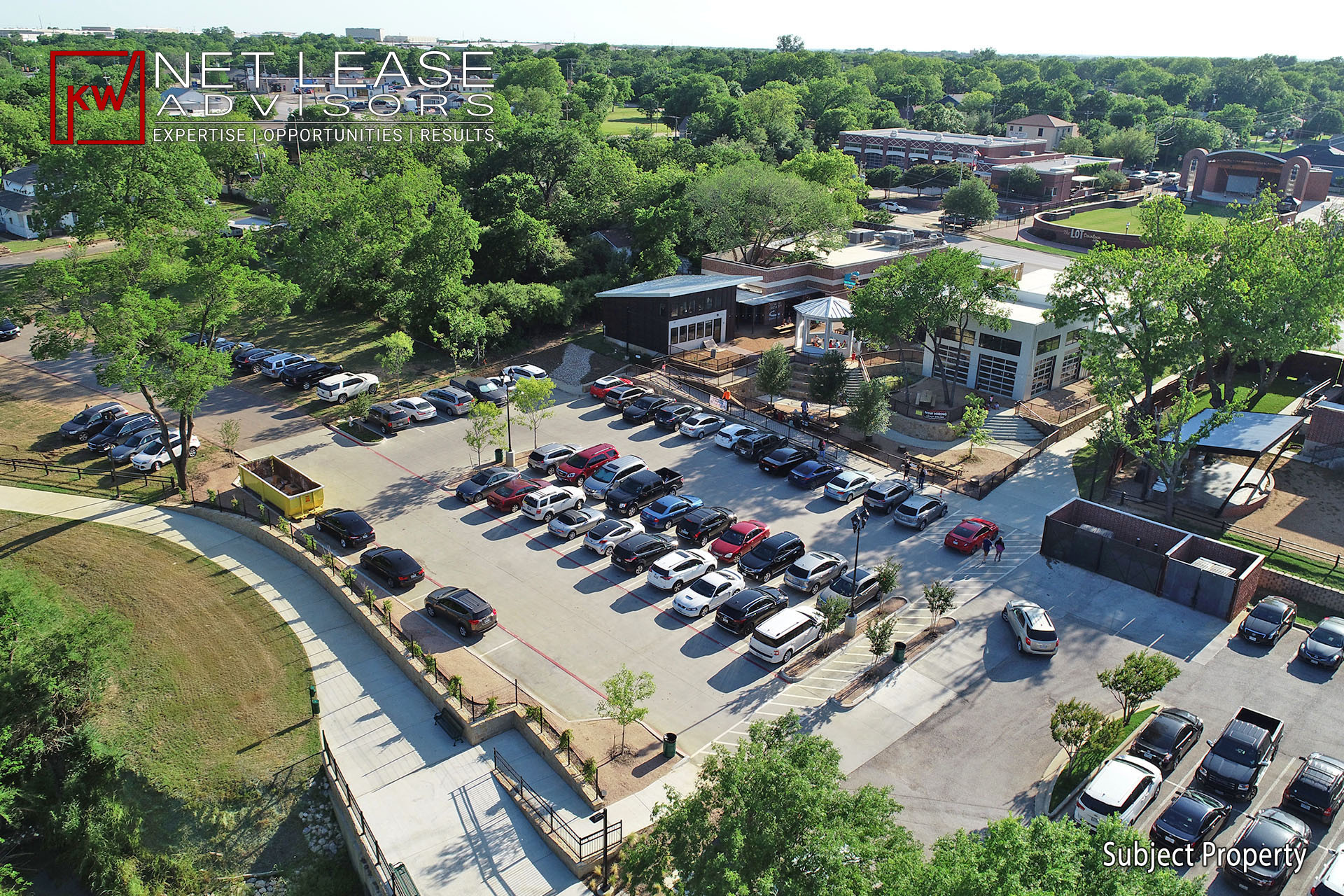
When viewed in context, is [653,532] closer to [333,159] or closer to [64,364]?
[64,364]

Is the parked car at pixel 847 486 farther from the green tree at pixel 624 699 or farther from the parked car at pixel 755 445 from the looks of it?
the green tree at pixel 624 699

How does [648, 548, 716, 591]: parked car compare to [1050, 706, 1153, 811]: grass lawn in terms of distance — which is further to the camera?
[648, 548, 716, 591]: parked car

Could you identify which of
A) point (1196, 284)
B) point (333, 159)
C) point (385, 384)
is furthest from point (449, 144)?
point (1196, 284)

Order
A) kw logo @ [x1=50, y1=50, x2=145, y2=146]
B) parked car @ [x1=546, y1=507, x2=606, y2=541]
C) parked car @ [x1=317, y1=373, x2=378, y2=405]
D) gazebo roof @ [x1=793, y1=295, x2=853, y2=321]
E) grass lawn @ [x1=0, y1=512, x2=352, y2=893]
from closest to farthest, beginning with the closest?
grass lawn @ [x1=0, y1=512, x2=352, y2=893]
parked car @ [x1=546, y1=507, x2=606, y2=541]
parked car @ [x1=317, y1=373, x2=378, y2=405]
gazebo roof @ [x1=793, y1=295, x2=853, y2=321]
kw logo @ [x1=50, y1=50, x2=145, y2=146]

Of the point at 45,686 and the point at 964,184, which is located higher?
the point at 964,184

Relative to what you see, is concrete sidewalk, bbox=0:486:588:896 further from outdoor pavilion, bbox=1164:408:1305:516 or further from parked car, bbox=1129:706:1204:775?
outdoor pavilion, bbox=1164:408:1305:516

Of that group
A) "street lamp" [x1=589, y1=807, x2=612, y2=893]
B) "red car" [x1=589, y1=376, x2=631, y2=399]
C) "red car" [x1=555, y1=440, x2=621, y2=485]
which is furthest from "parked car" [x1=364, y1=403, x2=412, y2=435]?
"street lamp" [x1=589, y1=807, x2=612, y2=893]

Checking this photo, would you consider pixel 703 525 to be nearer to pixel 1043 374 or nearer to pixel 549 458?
pixel 549 458
